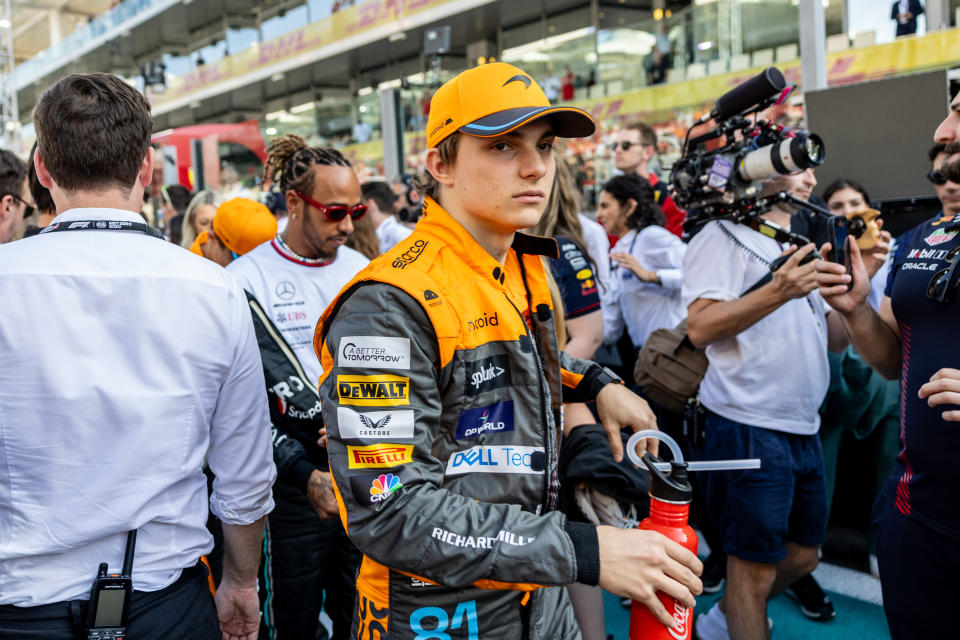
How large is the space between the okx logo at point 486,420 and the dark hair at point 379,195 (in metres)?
4.79

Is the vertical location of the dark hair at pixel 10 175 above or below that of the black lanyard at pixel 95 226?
above

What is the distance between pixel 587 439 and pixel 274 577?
1.25 metres

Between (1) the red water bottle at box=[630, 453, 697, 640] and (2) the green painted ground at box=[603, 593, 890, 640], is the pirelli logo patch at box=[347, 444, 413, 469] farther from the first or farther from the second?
(2) the green painted ground at box=[603, 593, 890, 640]

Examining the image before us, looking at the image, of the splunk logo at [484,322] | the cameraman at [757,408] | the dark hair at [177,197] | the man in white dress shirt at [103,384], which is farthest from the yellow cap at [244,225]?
the dark hair at [177,197]

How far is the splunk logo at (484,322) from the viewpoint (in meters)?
1.24

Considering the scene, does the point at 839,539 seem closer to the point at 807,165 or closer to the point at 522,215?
the point at 807,165

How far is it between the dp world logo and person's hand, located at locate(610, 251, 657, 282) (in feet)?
6.52

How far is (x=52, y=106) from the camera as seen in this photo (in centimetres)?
142

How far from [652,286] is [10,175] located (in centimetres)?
297

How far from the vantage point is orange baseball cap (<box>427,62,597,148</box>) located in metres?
1.27

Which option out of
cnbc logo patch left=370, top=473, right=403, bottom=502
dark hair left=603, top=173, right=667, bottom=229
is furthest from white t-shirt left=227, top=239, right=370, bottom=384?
dark hair left=603, top=173, right=667, bottom=229

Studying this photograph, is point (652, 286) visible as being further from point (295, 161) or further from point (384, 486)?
point (384, 486)

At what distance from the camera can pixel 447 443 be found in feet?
4.13

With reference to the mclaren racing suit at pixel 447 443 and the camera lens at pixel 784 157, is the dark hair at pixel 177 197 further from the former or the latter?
the mclaren racing suit at pixel 447 443
